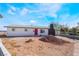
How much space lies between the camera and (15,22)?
298cm

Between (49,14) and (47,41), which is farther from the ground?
(49,14)

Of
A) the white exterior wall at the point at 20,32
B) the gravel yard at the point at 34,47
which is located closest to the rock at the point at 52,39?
the gravel yard at the point at 34,47

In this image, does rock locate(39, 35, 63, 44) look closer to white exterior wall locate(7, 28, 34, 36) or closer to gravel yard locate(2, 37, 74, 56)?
gravel yard locate(2, 37, 74, 56)

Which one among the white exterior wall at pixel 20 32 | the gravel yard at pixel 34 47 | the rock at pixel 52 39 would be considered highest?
the white exterior wall at pixel 20 32

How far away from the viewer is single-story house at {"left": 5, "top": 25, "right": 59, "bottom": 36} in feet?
9.82

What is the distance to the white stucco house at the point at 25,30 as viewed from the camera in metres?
2.99

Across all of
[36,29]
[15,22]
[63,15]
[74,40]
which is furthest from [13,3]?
[74,40]

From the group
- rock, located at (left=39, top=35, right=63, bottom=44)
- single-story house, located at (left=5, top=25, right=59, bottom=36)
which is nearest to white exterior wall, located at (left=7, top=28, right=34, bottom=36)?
single-story house, located at (left=5, top=25, right=59, bottom=36)

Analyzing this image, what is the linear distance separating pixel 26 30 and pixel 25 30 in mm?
14

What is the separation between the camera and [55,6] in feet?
9.66

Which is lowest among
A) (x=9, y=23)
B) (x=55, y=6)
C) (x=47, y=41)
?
(x=47, y=41)

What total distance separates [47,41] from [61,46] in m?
0.19

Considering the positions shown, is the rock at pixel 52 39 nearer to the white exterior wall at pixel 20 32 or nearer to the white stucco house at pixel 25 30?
the white stucco house at pixel 25 30

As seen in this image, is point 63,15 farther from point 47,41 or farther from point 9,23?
point 9,23
